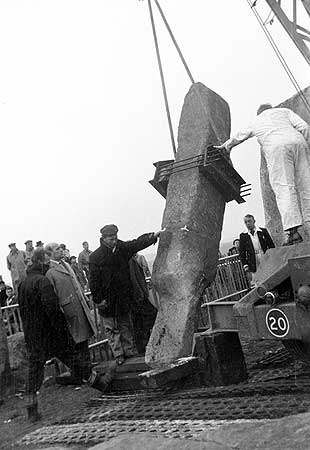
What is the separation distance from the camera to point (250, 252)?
9.45 metres

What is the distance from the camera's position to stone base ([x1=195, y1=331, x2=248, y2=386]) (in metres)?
5.22

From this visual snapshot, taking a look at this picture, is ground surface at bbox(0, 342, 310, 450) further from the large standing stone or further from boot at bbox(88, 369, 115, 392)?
the large standing stone

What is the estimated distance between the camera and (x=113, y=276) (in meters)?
6.73

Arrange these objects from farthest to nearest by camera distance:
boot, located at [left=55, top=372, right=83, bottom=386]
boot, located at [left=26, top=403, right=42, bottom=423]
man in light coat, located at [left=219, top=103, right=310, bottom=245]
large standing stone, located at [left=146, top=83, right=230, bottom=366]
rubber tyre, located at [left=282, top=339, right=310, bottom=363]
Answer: boot, located at [left=55, top=372, right=83, bottom=386]
large standing stone, located at [left=146, top=83, right=230, bottom=366]
boot, located at [left=26, top=403, right=42, bottom=423]
man in light coat, located at [left=219, top=103, right=310, bottom=245]
rubber tyre, located at [left=282, top=339, right=310, bottom=363]

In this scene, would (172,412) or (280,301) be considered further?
(172,412)

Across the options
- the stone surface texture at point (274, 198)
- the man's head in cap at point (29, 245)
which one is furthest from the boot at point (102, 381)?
the man's head in cap at point (29, 245)

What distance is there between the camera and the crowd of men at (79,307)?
6391mm

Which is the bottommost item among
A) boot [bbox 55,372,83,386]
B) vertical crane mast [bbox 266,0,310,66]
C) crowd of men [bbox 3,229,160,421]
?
boot [bbox 55,372,83,386]

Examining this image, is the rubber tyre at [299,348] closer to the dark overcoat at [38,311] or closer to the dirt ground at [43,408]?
the dirt ground at [43,408]

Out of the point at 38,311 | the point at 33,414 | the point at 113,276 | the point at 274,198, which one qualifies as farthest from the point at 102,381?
the point at 274,198

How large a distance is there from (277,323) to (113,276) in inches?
119

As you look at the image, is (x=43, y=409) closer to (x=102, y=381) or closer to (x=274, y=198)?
(x=102, y=381)

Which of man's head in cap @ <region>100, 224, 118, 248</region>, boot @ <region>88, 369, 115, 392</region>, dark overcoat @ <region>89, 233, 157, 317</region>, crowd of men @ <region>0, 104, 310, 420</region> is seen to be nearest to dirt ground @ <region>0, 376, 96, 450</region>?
crowd of men @ <region>0, 104, 310, 420</region>

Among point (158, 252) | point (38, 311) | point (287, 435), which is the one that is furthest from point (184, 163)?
point (287, 435)
